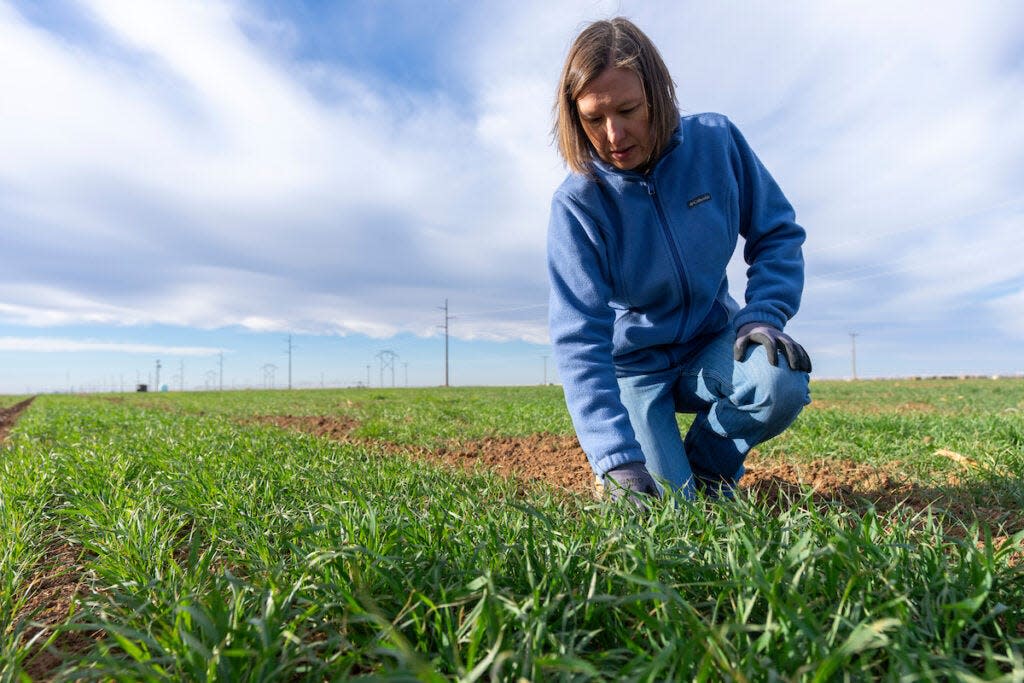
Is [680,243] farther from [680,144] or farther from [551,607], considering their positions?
[551,607]

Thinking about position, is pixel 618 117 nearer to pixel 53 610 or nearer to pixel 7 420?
pixel 53 610

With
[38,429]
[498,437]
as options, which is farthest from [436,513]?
[38,429]

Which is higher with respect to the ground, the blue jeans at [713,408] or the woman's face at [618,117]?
the woman's face at [618,117]

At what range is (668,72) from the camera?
2.74m

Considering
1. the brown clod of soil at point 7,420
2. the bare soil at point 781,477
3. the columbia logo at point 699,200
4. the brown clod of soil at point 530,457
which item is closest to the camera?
the bare soil at point 781,477

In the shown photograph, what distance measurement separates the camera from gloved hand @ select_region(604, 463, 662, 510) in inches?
82.5

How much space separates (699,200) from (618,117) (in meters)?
0.64

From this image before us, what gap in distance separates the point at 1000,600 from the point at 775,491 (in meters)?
2.06

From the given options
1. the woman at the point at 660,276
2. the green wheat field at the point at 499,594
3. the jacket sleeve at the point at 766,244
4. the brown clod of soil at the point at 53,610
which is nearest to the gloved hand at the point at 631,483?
the woman at the point at 660,276

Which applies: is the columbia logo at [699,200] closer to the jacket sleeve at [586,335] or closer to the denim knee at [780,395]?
the jacket sleeve at [586,335]

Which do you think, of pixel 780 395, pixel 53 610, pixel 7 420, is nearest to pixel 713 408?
pixel 780 395

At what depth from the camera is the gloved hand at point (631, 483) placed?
2.10 meters

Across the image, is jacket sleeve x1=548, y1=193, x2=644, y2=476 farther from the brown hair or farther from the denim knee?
the denim knee


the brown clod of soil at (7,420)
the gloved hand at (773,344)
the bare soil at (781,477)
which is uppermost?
the gloved hand at (773,344)
